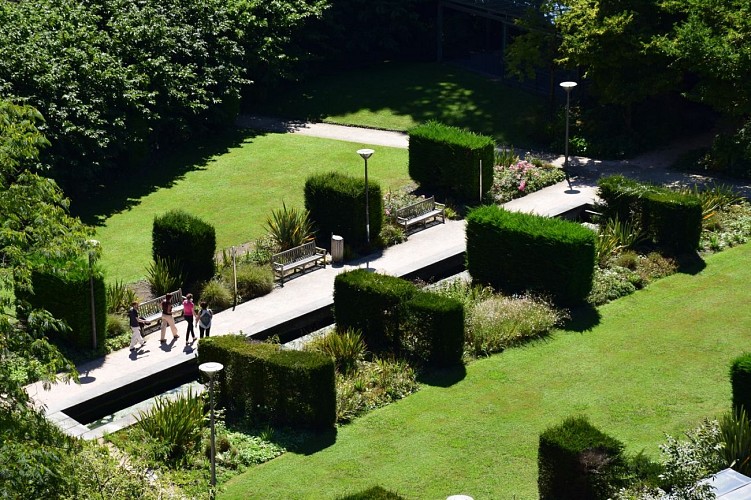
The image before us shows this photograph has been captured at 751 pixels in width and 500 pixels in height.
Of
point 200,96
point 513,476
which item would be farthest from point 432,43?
point 513,476

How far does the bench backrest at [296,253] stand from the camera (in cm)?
2722

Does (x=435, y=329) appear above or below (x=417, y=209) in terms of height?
below

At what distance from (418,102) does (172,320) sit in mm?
17995

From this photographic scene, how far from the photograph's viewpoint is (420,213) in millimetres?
30453

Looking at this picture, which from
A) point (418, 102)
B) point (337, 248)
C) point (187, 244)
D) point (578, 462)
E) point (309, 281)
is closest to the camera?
point (578, 462)

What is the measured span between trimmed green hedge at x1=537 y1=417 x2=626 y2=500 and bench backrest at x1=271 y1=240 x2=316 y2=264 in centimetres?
1092

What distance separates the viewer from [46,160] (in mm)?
29844

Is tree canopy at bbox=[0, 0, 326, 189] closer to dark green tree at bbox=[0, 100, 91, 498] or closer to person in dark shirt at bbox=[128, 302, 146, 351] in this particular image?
person in dark shirt at bbox=[128, 302, 146, 351]

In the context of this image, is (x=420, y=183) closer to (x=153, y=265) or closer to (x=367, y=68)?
(x=153, y=265)

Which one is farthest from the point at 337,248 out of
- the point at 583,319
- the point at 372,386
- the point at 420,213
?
the point at 372,386

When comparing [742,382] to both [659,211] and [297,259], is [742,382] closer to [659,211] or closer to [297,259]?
[659,211]

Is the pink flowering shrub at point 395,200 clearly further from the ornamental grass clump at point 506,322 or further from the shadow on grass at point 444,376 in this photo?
the shadow on grass at point 444,376

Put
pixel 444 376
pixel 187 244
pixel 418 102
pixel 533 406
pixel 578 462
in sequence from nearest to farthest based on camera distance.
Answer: pixel 578 462, pixel 533 406, pixel 444 376, pixel 187 244, pixel 418 102

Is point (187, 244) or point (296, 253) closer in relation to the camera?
point (187, 244)
